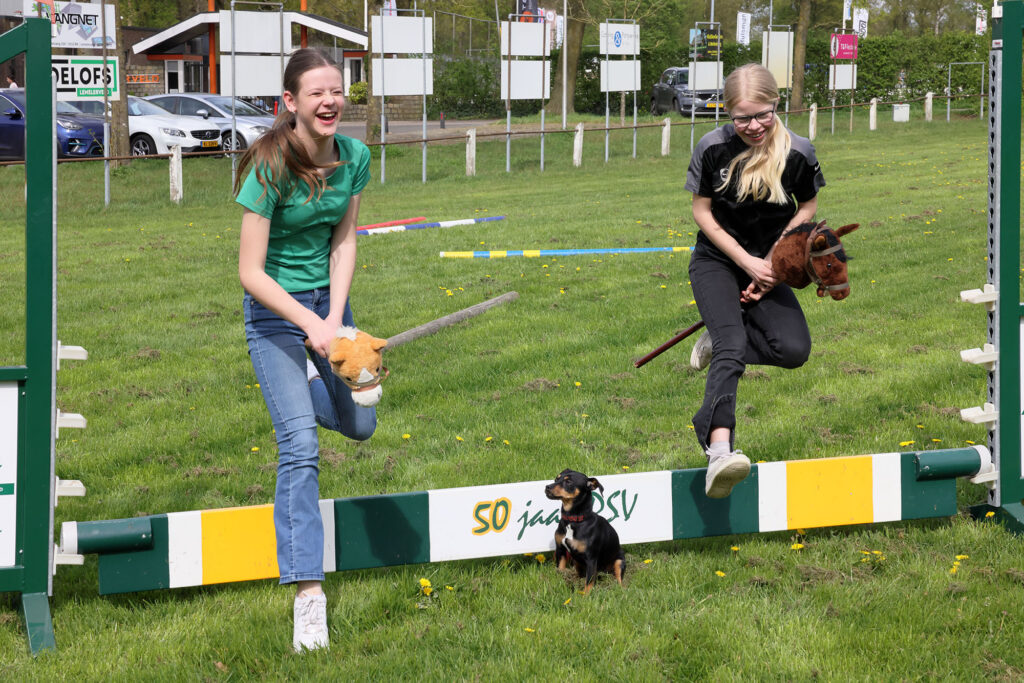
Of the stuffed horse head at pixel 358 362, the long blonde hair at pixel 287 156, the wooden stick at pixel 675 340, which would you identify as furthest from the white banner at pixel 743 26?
the stuffed horse head at pixel 358 362

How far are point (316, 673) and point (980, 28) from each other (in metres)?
34.9

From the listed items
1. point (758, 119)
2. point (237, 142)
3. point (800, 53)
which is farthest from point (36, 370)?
point (800, 53)

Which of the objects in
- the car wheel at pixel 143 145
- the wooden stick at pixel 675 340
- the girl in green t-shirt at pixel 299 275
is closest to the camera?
the girl in green t-shirt at pixel 299 275

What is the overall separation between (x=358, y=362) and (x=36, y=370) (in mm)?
1262

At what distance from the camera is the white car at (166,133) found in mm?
24781

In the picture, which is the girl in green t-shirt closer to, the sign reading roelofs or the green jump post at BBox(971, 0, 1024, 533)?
the green jump post at BBox(971, 0, 1024, 533)

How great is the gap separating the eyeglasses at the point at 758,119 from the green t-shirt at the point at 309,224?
1.54 m

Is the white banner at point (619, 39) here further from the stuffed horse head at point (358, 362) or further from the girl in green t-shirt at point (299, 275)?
the stuffed horse head at point (358, 362)

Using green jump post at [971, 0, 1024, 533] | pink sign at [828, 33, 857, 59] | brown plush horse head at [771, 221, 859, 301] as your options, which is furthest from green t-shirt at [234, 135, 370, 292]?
pink sign at [828, 33, 857, 59]

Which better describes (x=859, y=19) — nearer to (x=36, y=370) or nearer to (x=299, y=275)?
(x=299, y=275)

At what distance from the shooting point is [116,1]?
68.0 ft

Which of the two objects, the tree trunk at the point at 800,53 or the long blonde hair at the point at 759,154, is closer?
the long blonde hair at the point at 759,154

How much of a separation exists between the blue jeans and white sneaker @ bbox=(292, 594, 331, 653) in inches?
3.3

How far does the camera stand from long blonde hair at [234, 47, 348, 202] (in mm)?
3662
